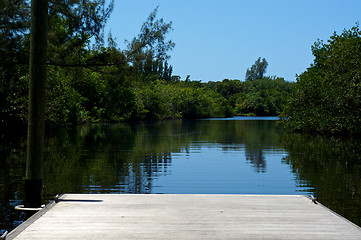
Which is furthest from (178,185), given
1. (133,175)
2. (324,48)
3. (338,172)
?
(324,48)

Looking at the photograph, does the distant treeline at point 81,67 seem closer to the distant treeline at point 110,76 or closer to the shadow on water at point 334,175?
the distant treeline at point 110,76

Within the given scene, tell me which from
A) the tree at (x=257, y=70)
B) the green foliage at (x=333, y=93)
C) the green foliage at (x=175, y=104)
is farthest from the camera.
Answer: the tree at (x=257, y=70)

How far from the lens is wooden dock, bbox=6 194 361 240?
4535 millimetres

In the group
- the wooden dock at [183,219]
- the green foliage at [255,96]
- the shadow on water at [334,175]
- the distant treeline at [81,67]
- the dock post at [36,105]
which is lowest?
the shadow on water at [334,175]

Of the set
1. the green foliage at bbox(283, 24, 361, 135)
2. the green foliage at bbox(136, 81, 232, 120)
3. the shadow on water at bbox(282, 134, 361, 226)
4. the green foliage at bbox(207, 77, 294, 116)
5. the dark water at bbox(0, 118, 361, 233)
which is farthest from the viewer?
the green foliage at bbox(207, 77, 294, 116)

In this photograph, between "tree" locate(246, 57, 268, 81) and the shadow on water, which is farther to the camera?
"tree" locate(246, 57, 268, 81)

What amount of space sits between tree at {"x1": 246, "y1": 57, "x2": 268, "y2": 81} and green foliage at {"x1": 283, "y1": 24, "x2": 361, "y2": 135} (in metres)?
135

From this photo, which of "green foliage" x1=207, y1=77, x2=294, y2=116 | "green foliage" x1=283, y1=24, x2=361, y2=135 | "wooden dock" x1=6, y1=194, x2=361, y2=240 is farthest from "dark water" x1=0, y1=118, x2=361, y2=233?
"green foliage" x1=207, y1=77, x2=294, y2=116

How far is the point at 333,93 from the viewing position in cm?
3103

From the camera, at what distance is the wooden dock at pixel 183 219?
4.54 m

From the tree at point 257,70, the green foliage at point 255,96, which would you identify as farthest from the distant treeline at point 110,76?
the tree at point 257,70

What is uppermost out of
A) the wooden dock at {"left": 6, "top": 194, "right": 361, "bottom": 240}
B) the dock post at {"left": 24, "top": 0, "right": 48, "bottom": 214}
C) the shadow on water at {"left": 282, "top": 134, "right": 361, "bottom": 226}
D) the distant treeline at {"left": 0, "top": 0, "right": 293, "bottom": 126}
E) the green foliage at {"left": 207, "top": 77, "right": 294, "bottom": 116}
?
the green foliage at {"left": 207, "top": 77, "right": 294, "bottom": 116}

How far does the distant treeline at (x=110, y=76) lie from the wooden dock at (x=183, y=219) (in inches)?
312

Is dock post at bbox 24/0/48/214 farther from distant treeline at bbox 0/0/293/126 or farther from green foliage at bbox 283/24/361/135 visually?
green foliage at bbox 283/24/361/135
